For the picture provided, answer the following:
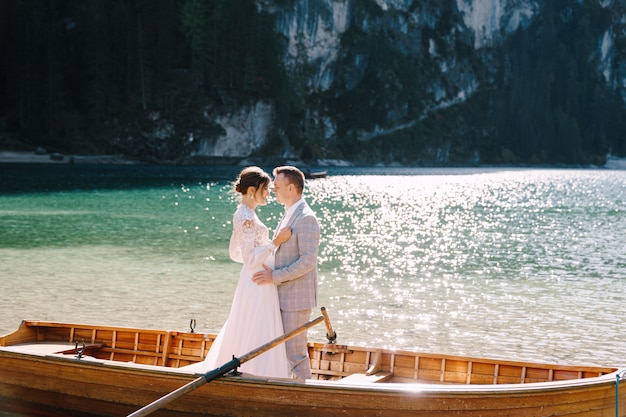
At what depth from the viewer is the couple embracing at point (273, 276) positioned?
7.70 metres

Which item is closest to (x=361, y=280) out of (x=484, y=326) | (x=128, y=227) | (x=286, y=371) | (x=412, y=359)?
(x=484, y=326)

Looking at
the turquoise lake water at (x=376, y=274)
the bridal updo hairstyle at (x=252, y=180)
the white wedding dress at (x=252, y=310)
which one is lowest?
the turquoise lake water at (x=376, y=274)

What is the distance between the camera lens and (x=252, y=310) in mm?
8055

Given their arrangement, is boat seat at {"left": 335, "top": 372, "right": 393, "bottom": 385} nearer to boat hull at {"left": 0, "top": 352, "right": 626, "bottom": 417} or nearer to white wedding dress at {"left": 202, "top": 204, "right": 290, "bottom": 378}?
white wedding dress at {"left": 202, "top": 204, "right": 290, "bottom": 378}

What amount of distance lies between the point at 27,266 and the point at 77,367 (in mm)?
14918

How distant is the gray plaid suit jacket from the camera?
302 inches

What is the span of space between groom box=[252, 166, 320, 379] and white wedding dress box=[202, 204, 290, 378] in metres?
0.12

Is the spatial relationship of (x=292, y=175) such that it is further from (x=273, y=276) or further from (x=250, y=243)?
(x=273, y=276)

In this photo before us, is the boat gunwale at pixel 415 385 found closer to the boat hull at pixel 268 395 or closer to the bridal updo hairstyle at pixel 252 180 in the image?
the boat hull at pixel 268 395

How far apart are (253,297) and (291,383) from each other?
997 mm

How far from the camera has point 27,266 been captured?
22609mm

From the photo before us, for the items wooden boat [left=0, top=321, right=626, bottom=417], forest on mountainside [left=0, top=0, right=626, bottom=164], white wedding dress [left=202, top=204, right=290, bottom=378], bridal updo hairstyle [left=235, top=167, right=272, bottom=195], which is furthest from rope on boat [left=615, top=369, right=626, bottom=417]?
forest on mountainside [left=0, top=0, right=626, bottom=164]

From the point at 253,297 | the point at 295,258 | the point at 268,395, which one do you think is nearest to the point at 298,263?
the point at 295,258

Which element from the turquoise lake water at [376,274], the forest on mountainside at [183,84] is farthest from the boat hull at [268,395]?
the forest on mountainside at [183,84]
